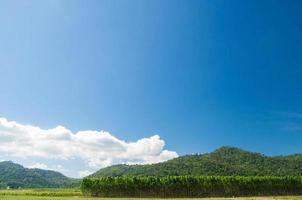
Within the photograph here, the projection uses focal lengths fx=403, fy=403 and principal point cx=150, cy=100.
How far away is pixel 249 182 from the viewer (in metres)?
101

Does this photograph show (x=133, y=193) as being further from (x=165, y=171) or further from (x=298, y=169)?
(x=298, y=169)

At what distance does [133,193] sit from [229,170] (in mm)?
110650

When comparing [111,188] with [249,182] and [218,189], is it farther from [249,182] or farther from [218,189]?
[249,182]

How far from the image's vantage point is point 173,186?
97.7 meters

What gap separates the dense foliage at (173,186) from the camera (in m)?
96.8

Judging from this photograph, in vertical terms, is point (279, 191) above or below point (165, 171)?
below

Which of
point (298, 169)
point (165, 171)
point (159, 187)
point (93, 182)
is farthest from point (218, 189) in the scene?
point (298, 169)

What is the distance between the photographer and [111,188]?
96.9 meters

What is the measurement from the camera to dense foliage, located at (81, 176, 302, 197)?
96.8 m

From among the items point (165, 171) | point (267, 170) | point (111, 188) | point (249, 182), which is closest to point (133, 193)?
point (111, 188)

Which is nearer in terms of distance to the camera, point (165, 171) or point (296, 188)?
point (296, 188)

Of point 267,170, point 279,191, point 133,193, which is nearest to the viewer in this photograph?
point 133,193

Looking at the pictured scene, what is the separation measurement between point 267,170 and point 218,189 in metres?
104

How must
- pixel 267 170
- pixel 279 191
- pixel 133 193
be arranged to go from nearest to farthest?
pixel 133 193 → pixel 279 191 → pixel 267 170
